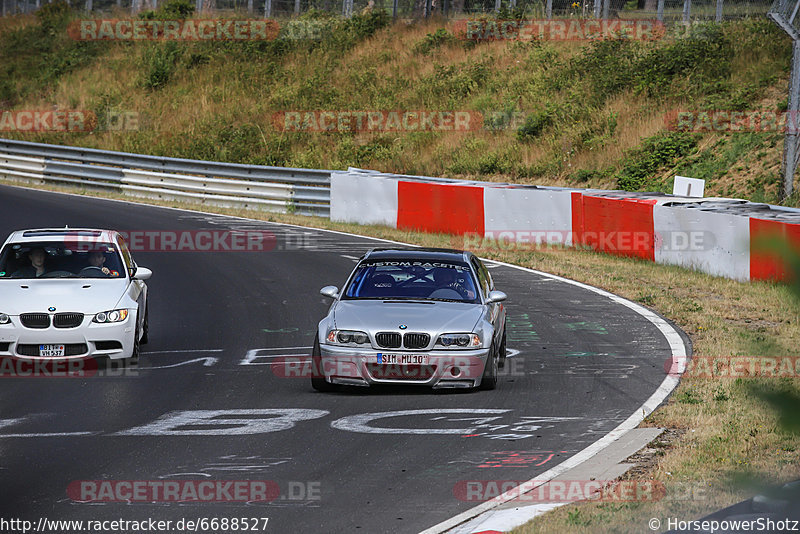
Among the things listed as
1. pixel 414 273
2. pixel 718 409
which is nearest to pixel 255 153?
pixel 414 273

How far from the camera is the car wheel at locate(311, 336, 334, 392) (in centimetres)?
1068

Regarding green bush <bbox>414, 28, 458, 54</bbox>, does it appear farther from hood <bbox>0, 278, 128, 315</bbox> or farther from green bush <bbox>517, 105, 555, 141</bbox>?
hood <bbox>0, 278, 128, 315</bbox>

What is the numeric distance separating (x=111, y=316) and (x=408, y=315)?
11.3 ft

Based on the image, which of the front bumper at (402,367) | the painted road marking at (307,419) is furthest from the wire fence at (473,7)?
the painted road marking at (307,419)

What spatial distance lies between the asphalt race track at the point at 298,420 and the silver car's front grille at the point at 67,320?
0.59 meters

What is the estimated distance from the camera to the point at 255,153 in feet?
129

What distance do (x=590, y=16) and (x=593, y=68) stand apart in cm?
454

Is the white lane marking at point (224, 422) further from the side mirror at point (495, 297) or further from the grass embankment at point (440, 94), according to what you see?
the grass embankment at point (440, 94)

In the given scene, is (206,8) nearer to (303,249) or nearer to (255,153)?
(255,153)

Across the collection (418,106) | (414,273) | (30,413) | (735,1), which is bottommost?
(30,413)

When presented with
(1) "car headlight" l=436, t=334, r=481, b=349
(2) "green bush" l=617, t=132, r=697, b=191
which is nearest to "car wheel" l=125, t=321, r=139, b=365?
(1) "car headlight" l=436, t=334, r=481, b=349

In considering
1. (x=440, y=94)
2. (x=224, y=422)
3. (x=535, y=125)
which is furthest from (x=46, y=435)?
(x=440, y=94)

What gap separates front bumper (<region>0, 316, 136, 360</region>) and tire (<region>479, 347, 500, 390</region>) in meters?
4.07

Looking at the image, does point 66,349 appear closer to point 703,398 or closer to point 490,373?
point 490,373
